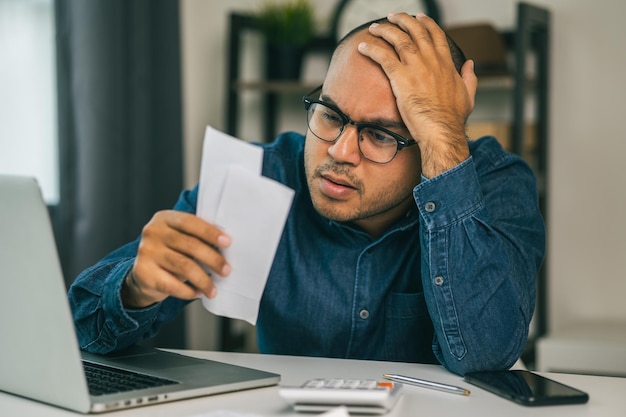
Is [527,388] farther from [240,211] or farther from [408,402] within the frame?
[240,211]

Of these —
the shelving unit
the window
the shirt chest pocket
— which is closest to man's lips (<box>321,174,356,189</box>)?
the shirt chest pocket

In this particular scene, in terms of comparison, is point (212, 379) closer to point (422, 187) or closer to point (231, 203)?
point (231, 203)

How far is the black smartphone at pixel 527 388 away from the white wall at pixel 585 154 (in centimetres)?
177

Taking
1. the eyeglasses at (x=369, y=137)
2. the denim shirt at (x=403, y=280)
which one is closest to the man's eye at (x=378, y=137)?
the eyeglasses at (x=369, y=137)

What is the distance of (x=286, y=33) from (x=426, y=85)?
69.9 inches

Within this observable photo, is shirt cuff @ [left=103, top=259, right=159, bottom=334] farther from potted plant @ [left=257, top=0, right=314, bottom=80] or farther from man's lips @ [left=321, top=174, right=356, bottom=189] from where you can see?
potted plant @ [left=257, top=0, right=314, bottom=80]

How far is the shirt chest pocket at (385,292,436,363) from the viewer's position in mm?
1424

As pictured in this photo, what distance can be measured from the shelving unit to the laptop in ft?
5.81

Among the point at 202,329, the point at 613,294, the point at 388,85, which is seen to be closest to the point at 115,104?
the point at 202,329

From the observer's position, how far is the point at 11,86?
260 centimetres

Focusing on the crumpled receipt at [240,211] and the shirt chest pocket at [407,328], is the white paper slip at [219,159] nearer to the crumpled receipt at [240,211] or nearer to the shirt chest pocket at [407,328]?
the crumpled receipt at [240,211]

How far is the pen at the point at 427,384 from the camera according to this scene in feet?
3.44

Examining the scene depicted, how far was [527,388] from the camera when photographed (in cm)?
103

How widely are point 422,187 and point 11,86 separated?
1745mm
